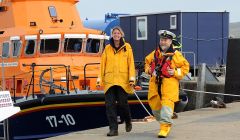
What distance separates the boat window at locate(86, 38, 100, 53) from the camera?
1359cm

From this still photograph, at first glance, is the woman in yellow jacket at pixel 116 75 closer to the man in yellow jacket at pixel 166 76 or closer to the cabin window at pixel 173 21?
the man in yellow jacket at pixel 166 76

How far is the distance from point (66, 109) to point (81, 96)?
1.35 ft

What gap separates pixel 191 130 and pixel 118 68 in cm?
154

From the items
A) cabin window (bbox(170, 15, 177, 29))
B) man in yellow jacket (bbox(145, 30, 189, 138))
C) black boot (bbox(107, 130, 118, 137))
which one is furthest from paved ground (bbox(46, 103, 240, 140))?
cabin window (bbox(170, 15, 177, 29))

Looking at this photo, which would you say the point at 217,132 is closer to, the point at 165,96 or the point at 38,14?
the point at 165,96

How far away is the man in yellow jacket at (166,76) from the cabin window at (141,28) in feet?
52.6

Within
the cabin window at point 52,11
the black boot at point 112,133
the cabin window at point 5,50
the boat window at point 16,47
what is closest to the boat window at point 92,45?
the cabin window at point 52,11

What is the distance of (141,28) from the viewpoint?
2458 cm

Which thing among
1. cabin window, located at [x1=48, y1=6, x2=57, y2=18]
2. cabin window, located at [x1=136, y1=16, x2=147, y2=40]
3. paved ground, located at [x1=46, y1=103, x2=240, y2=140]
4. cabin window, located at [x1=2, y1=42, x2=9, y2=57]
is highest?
cabin window, located at [x1=48, y1=6, x2=57, y2=18]

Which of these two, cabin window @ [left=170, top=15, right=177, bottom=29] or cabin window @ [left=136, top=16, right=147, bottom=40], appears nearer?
cabin window @ [left=170, top=15, right=177, bottom=29]

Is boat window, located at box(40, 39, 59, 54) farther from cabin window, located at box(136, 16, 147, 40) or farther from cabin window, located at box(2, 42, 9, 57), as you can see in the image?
cabin window, located at box(136, 16, 147, 40)

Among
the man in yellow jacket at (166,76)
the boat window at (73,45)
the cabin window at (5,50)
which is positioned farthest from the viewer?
the cabin window at (5,50)

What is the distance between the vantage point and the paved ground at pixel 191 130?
8344 millimetres

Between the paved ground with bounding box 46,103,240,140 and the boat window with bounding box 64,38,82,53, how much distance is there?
3.51 m
